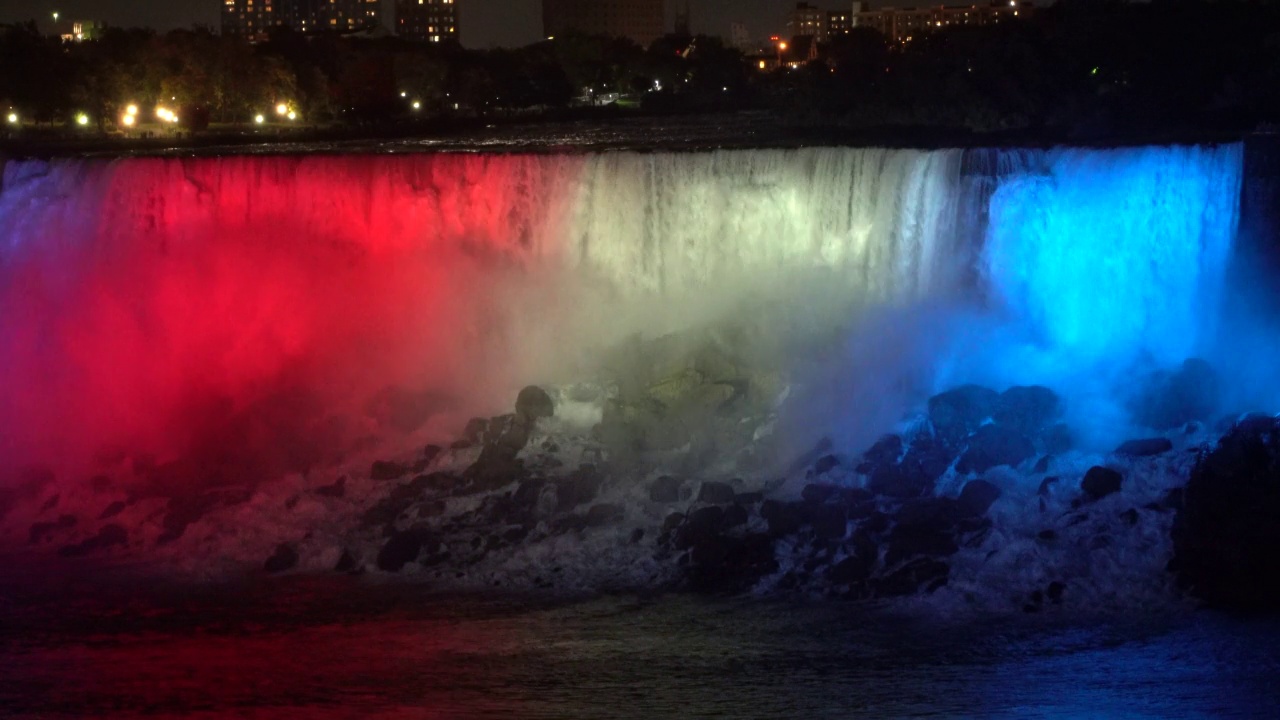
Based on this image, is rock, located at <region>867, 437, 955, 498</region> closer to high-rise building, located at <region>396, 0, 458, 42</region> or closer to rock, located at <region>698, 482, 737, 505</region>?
rock, located at <region>698, 482, 737, 505</region>

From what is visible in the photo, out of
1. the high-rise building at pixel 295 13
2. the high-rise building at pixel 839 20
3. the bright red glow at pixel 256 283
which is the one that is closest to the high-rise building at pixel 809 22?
the high-rise building at pixel 839 20

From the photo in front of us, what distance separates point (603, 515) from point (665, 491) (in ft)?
2.32

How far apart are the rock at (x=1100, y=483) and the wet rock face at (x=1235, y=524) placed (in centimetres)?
65

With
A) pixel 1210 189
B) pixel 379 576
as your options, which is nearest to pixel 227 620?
pixel 379 576

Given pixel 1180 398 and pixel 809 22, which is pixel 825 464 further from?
pixel 809 22

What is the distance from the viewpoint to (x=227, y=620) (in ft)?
41.9

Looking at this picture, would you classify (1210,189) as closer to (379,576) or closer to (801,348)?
(801,348)

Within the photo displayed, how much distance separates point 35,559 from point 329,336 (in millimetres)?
5450

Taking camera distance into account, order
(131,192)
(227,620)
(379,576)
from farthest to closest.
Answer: (131,192), (379,576), (227,620)

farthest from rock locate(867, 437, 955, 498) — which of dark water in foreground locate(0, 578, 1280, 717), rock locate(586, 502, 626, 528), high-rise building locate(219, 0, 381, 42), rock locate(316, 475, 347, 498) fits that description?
high-rise building locate(219, 0, 381, 42)

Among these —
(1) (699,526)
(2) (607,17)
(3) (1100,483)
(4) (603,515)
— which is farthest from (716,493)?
(2) (607,17)

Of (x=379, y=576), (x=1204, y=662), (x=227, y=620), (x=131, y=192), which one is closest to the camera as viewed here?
(x=1204, y=662)

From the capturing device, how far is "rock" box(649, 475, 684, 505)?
48.1ft

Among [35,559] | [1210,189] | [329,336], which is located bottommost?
[35,559]
